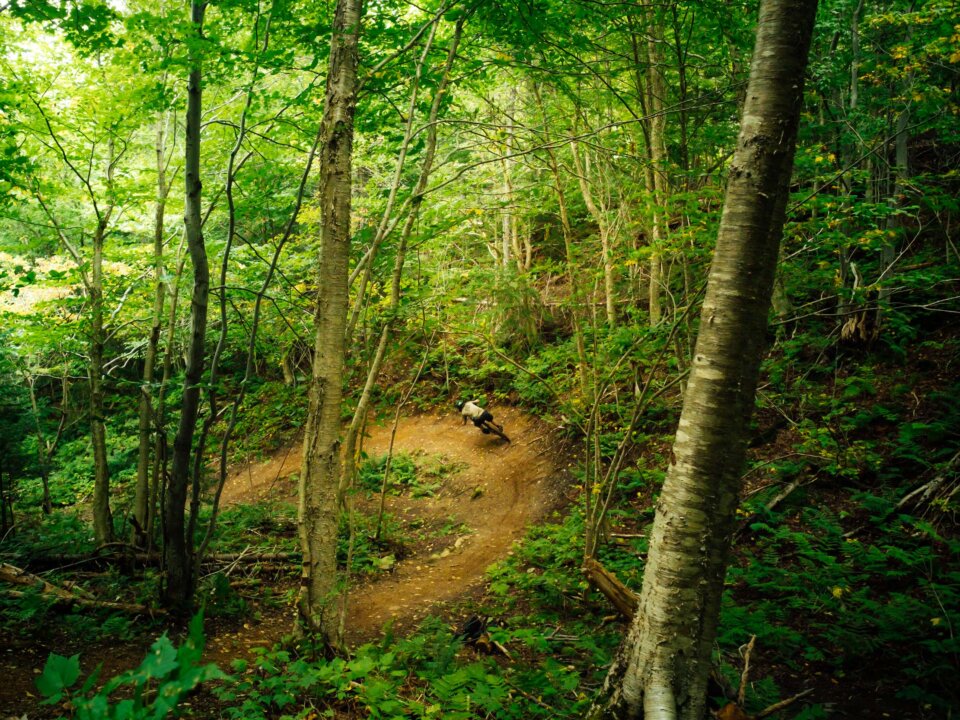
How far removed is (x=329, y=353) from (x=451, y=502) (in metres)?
6.82

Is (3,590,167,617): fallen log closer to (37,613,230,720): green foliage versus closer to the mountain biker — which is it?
(37,613,230,720): green foliage

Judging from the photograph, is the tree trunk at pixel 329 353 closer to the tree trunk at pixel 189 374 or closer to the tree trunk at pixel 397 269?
the tree trunk at pixel 397 269

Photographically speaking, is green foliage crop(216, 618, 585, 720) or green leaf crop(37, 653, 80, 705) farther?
green foliage crop(216, 618, 585, 720)

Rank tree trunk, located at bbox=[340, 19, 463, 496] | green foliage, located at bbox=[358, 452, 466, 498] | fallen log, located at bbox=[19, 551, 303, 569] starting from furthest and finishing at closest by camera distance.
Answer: green foliage, located at bbox=[358, 452, 466, 498]
fallen log, located at bbox=[19, 551, 303, 569]
tree trunk, located at bbox=[340, 19, 463, 496]

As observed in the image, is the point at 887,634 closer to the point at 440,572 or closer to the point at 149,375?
the point at 440,572

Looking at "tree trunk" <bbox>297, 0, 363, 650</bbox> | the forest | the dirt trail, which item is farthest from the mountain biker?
"tree trunk" <bbox>297, 0, 363, 650</bbox>

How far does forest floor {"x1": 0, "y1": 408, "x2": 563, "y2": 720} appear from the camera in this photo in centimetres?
412

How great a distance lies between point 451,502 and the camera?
33.4ft

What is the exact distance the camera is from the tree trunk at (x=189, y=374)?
16.0ft

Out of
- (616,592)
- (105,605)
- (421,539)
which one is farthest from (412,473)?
(616,592)

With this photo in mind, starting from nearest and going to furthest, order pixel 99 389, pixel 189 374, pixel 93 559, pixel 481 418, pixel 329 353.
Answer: pixel 329 353, pixel 189 374, pixel 93 559, pixel 99 389, pixel 481 418

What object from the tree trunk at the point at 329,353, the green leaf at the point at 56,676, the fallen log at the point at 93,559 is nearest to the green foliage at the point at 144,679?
the green leaf at the point at 56,676

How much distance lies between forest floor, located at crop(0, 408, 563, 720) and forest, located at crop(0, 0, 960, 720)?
64mm

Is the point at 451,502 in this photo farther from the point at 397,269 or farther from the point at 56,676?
the point at 56,676
